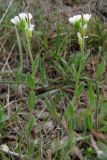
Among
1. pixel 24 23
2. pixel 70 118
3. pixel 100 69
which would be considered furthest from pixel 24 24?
pixel 100 69

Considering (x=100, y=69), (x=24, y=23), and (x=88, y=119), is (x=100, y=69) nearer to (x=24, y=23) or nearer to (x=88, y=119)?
(x=88, y=119)

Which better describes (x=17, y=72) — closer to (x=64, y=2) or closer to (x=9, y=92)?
(x=9, y=92)

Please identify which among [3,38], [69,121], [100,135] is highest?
[3,38]

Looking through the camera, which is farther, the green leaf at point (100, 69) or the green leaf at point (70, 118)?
the green leaf at point (100, 69)

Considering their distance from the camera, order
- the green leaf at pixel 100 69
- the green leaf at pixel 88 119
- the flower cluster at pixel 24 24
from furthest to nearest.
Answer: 1. the green leaf at pixel 100 69
2. the green leaf at pixel 88 119
3. the flower cluster at pixel 24 24

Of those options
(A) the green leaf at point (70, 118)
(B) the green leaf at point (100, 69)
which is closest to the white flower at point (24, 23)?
(A) the green leaf at point (70, 118)

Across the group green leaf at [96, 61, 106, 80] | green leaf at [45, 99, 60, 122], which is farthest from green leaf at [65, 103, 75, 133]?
green leaf at [96, 61, 106, 80]

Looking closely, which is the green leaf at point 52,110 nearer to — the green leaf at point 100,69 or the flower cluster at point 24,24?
the green leaf at point 100,69

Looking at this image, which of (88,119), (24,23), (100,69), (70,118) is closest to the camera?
(24,23)

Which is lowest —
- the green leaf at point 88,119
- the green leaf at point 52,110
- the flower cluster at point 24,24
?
the green leaf at point 88,119

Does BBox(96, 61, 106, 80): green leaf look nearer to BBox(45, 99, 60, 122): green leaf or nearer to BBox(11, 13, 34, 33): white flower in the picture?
BBox(45, 99, 60, 122): green leaf

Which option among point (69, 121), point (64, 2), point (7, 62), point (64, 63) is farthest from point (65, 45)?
point (69, 121)
